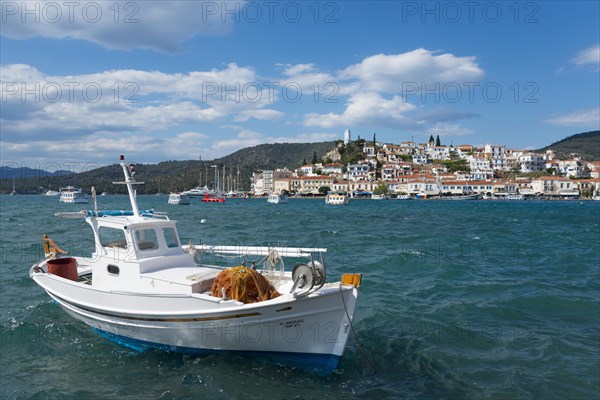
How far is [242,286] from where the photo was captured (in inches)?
372

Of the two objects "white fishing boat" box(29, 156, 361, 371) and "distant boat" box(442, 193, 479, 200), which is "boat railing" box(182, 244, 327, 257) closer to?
"white fishing boat" box(29, 156, 361, 371)

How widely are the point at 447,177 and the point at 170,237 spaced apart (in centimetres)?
16201

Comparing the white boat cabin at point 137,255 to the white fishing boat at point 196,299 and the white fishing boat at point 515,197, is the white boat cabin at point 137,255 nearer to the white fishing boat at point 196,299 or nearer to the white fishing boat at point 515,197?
the white fishing boat at point 196,299

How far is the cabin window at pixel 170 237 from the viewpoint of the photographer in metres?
11.9

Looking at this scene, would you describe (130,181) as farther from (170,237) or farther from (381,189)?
(381,189)

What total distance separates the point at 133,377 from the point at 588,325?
39.6 feet

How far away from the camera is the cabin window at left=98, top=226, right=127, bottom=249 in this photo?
11.4 m

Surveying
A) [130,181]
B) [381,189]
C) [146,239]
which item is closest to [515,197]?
[381,189]

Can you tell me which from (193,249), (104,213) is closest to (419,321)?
(193,249)

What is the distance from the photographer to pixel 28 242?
31.1m

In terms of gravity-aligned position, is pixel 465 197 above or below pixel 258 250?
below

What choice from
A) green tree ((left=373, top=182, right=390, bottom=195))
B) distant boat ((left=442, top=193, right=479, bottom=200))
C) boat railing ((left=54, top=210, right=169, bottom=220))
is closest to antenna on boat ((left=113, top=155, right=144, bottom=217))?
boat railing ((left=54, top=210, right=169, bottom=220))

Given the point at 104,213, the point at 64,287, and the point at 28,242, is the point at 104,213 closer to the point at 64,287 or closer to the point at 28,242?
the point at 64,287

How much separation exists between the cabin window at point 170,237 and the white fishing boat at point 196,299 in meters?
0.03
